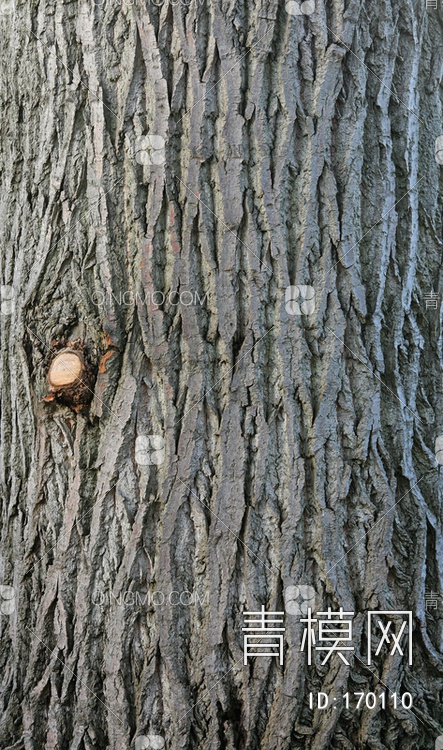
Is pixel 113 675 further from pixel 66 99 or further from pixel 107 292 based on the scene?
pixel 66 99

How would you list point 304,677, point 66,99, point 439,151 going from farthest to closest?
1. point 439,151
2. point 66,99
3. point 304,677

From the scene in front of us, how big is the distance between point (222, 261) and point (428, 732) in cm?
136

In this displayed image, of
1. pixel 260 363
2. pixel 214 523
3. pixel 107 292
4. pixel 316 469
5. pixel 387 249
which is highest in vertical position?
pixel 387 249

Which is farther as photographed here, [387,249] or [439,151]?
[439,151]

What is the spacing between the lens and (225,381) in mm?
1862

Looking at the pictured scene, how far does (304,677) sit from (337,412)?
69cm

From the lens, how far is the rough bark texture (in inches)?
72.6

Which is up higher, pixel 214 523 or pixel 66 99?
pixel 66 99

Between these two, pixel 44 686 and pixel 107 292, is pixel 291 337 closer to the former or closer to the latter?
pixel 107 292

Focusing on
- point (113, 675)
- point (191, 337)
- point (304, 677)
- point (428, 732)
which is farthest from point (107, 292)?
point (428, 732)

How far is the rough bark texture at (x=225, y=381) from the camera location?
184 centimetres

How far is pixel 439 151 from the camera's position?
2.10 m

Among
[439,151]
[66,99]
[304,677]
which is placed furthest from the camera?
[439,151]

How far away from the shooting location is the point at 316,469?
1.86 m
